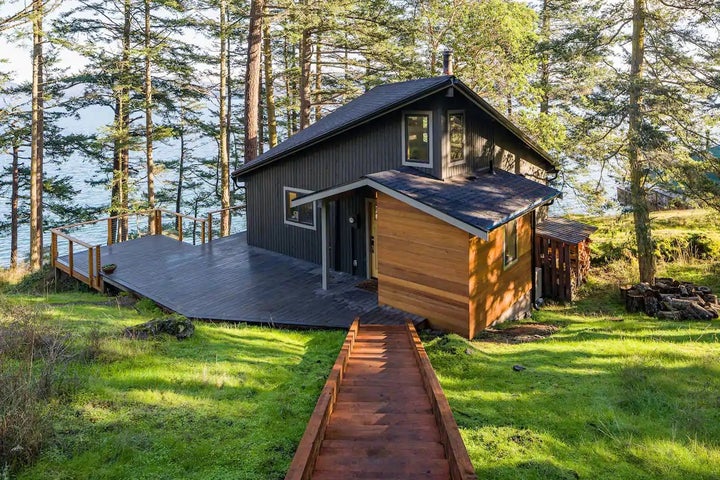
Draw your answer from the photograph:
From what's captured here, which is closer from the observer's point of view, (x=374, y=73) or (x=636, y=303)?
(x=636, y=303)

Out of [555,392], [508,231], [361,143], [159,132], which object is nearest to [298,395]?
[555,392]

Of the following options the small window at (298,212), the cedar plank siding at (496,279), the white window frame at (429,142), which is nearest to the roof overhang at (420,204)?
the cedar plank siding at (496,279)

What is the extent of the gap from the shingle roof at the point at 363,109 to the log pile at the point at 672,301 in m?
7.48

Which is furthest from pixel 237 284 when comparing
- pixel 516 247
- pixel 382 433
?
pixel 382 433

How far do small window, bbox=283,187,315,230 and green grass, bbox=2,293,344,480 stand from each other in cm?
626

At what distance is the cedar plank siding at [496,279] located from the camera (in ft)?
33.5

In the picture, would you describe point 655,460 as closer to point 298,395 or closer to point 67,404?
point 298,395

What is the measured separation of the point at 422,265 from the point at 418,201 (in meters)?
1.32

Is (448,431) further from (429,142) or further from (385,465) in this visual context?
(429,142)

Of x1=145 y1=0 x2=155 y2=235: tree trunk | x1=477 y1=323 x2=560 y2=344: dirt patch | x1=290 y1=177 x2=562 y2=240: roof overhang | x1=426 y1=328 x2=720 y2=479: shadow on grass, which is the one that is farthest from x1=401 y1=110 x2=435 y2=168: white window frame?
x1=145 y1=0 x2=155 y2=235: tree trunk

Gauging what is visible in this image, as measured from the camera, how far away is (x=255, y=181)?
640 inches

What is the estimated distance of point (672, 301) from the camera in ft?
42.8

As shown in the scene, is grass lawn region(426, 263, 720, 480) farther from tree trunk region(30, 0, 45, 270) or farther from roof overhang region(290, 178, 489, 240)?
tree trunk region(30, 0, 45, 270)

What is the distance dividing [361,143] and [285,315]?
483 centimetres
